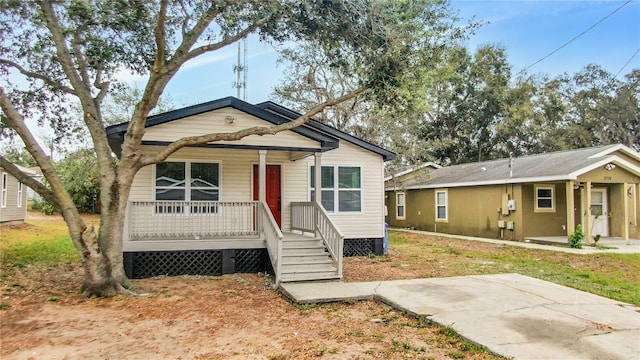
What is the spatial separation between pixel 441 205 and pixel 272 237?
42.9ft

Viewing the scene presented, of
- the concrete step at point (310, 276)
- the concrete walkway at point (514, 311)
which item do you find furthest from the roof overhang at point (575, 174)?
the concrete step at point (310, 276)

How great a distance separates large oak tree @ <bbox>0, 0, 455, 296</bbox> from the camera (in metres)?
7.39

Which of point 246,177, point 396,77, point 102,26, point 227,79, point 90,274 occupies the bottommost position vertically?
point 90,274

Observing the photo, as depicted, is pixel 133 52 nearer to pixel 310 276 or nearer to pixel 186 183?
pixel 186 183

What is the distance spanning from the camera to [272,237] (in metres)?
9.05

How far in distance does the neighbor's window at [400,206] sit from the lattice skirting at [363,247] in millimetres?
10649

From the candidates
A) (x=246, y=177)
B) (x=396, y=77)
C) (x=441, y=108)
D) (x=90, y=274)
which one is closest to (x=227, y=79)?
(x=246, y=177)

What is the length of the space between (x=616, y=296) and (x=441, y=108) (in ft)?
85.2

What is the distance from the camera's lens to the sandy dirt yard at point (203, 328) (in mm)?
4789

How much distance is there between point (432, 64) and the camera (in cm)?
902

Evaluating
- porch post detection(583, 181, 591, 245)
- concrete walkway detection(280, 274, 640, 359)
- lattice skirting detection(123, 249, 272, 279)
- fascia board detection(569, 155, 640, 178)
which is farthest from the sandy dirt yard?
porch post detection(583, 181, 591, 245)

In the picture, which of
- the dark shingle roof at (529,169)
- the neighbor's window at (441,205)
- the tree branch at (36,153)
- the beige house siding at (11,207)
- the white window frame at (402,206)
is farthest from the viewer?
the white window frame at (402,206)

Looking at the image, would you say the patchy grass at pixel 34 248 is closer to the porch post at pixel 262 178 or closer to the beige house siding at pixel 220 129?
the beige house siding at pixel 220 129

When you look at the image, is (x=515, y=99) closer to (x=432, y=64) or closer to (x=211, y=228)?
(x=432, y=64)
